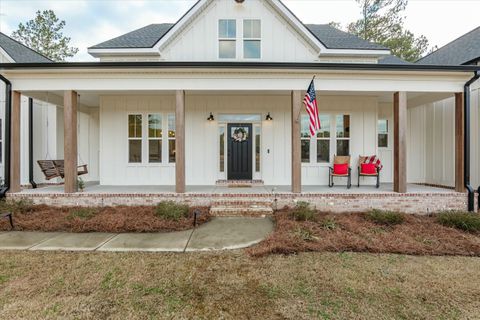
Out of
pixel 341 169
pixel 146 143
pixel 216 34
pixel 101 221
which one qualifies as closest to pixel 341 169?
pixel 341 169

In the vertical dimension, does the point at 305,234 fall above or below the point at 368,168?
below

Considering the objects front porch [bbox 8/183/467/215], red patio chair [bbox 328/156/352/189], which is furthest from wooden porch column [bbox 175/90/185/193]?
red patio chair [bbox 328/156/352/189]

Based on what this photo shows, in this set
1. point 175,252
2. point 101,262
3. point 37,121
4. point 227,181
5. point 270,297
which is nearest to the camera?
point 270,297

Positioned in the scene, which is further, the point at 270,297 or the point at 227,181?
the point at 227,181

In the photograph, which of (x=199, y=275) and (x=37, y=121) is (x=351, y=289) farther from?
(x=37, y=121)

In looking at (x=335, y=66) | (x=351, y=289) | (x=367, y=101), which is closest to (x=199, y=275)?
(x=351, y=289)

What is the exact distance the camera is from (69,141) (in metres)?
6.69

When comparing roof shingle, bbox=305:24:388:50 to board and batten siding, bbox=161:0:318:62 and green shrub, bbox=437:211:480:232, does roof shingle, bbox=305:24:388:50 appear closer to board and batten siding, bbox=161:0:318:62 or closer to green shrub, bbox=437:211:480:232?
board and batten siding, bbox=161:0:318:62

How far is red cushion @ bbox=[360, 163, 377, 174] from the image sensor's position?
26.1ft

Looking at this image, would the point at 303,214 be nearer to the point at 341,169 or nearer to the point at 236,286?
the point at 236,286

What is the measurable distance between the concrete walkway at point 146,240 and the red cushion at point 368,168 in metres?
4.48

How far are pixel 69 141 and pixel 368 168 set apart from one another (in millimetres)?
8973

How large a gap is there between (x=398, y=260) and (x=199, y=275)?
3.16m

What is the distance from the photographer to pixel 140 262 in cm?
376
